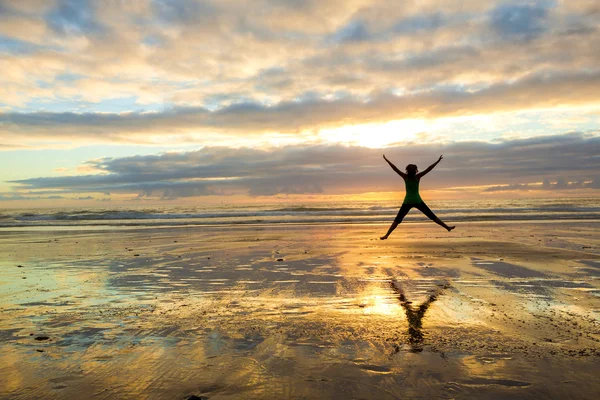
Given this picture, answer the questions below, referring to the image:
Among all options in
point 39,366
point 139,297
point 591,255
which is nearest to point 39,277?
point 139,297

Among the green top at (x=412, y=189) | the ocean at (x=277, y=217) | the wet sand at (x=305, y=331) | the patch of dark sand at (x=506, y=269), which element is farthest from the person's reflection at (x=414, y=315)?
the ocean at (x=277, y=217)

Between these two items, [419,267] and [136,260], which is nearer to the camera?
[419,267]

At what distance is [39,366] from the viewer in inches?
159

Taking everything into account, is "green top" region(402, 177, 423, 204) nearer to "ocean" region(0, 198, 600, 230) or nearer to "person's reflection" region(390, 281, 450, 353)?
"person's reflection" region(390, 281, 450, 353)

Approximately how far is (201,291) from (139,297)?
1.03m

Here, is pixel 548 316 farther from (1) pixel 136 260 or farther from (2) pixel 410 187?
(1) pixel 136 260

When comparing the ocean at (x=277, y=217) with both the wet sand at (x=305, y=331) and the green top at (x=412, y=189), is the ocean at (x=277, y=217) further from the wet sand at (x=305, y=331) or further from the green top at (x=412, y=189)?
the wet sand at (x=305, y=331)

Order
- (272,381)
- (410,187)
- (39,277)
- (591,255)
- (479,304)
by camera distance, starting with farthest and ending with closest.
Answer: (410,187), (591,255), (39,277), (479,304), (272,381)

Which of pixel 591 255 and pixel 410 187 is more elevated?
pixel 410 187

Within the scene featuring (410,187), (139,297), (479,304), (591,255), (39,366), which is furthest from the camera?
(410,187)

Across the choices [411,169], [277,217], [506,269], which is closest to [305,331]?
[506,269]

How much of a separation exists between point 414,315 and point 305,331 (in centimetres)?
158

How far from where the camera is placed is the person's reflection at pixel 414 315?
4.47 metres

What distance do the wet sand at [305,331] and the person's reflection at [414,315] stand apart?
0.02 meters
